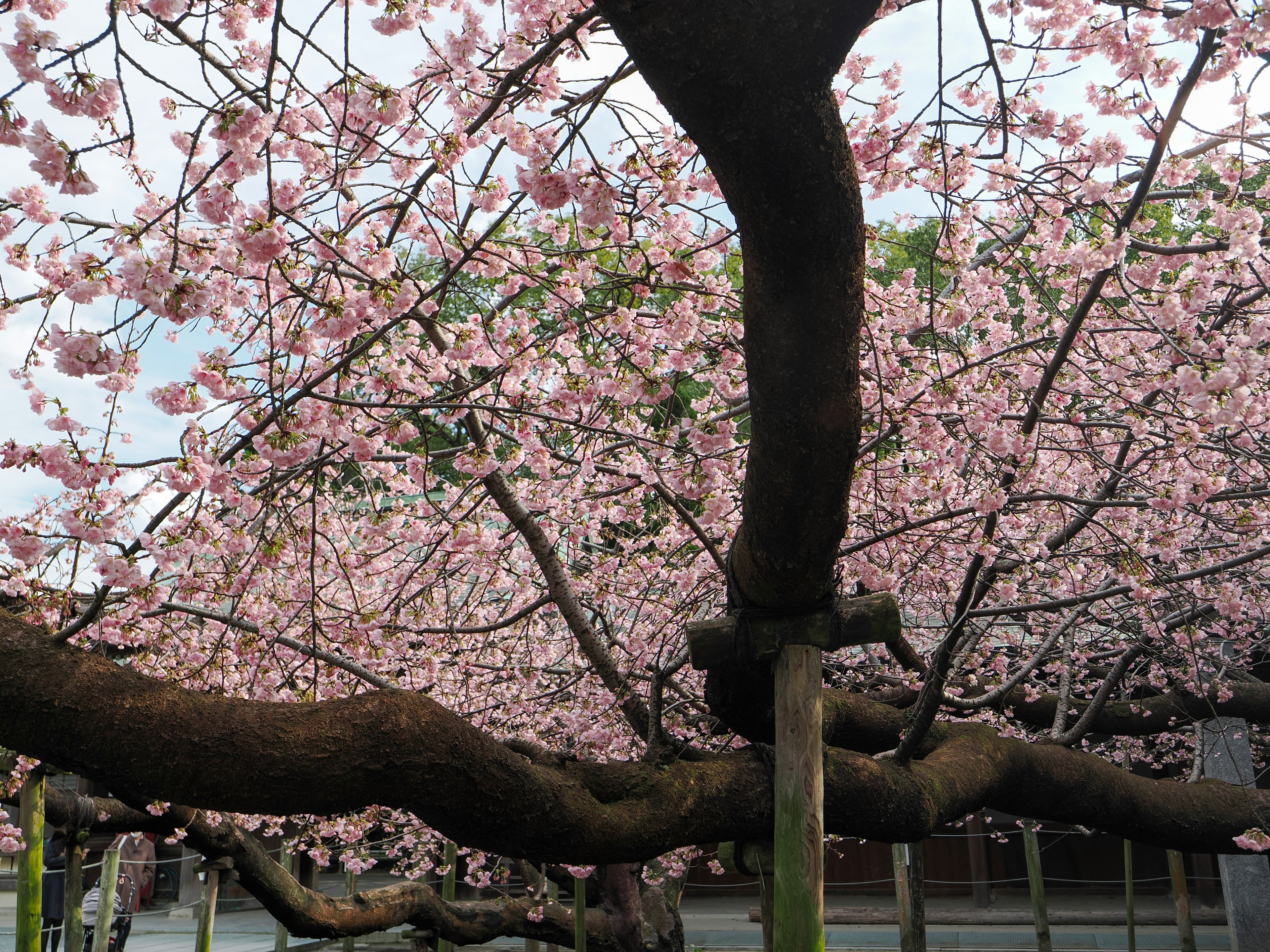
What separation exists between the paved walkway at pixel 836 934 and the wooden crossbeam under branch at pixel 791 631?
26.1 ft

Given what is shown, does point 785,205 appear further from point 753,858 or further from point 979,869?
point 979,869

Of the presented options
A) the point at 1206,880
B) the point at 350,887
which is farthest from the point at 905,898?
the point at 350,887

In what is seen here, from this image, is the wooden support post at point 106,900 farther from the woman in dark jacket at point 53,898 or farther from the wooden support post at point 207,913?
the woman in dark jacket at point 53,898

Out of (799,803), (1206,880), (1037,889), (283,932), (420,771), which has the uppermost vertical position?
(420,771)

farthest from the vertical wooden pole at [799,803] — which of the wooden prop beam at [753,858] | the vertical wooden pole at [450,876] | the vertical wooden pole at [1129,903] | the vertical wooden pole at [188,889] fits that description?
the vertical wooden pole at [188,889]

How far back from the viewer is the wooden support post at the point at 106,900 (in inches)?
278

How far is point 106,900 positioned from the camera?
727 centimetres

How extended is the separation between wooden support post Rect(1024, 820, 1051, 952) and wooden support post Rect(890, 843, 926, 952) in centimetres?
109

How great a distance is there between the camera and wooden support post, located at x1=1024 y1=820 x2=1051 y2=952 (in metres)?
8.05

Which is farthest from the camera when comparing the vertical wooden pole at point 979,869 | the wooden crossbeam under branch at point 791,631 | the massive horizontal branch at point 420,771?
the vertical wooden pole at point 979,869

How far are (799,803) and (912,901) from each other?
561 centimetres

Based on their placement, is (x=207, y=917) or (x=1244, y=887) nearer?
(x=207, y=917)

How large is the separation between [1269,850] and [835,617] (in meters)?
4.64

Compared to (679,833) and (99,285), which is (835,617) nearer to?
(679,833)
